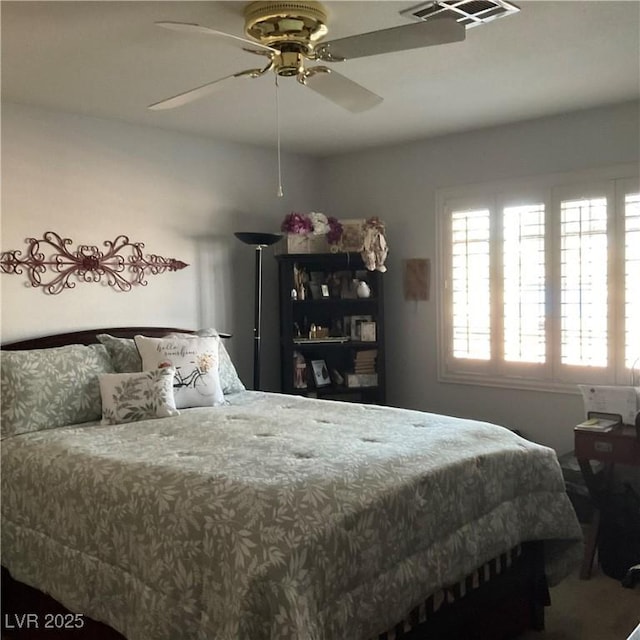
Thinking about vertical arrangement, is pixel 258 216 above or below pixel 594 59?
below

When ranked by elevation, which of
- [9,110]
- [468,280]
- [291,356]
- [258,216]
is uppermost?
[9,110]

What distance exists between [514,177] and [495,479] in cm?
236

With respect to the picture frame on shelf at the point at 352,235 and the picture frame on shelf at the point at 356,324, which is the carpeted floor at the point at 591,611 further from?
the picture frame on shelf at the point at 352,235

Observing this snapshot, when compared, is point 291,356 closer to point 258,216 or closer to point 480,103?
point 258,216

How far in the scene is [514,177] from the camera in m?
4.31

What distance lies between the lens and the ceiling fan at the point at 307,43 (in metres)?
2.19

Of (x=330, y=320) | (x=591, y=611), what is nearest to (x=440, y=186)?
(x=330, y=320)

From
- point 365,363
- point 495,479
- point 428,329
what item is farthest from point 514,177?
point 495,479

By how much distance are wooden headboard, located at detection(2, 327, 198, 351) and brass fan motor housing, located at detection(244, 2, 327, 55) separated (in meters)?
2.03

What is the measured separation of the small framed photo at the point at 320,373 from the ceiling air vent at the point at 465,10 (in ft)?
8.94

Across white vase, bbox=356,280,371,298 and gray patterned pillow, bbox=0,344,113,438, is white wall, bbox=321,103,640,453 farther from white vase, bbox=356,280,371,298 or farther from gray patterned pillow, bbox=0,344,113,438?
gray patterned pillow, bbox=0,344,113,438

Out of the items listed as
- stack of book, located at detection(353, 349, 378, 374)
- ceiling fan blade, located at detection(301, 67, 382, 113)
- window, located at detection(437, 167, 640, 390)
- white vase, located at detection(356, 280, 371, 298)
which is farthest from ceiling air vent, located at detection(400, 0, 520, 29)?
stack of book, located at detection(353, 349, 378, 374)

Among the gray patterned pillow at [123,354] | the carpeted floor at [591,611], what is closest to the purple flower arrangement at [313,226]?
the gray patterned pillow at [123,354]

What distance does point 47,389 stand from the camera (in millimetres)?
3135
